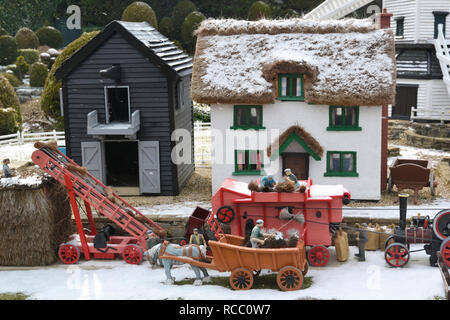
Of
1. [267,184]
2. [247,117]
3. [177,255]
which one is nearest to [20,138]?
[247,117]

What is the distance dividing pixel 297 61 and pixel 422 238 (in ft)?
23.0

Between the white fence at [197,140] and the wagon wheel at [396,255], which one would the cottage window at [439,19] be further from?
the wagon wheel at [396,255]

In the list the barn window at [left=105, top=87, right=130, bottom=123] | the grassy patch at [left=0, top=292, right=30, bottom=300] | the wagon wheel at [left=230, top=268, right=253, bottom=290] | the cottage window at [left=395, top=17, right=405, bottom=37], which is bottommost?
the grassy patch at [left=0, top=292, right=30, bottom=300]

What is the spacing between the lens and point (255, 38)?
65.8 ft

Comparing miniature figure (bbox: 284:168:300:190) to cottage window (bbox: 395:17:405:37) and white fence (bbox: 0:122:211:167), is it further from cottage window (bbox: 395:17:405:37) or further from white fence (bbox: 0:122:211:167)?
cottage window (bbox: 395:17:405:37)

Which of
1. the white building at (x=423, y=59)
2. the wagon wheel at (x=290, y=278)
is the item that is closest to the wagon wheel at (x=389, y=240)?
the wagon wheel at (x=290, y=278)

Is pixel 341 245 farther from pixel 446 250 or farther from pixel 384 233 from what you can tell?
pixel 446 250

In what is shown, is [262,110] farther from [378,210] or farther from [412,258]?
[412,258]

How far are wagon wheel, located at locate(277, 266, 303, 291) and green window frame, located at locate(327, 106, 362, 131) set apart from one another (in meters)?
6.92

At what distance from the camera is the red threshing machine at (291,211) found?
15.3 metres

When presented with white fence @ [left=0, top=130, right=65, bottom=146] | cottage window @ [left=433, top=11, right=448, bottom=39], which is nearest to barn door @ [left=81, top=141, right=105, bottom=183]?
white fence @ [left=0, top=130, right=65, bottom=146]

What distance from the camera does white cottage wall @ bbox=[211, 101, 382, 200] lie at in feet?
63.1

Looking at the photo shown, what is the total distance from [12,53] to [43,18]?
12.4m

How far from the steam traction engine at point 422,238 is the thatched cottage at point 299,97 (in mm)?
4221
